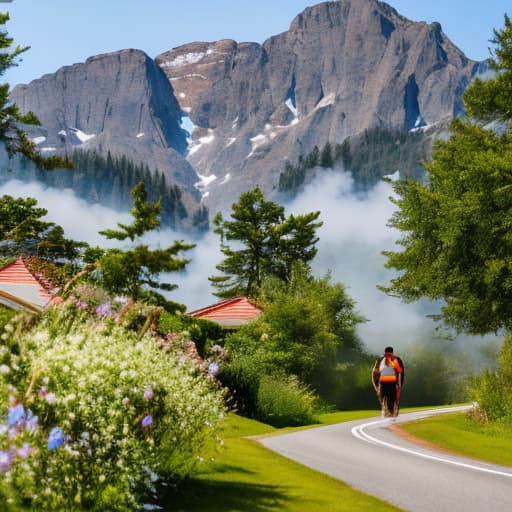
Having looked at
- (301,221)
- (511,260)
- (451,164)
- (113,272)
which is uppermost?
(301,221)

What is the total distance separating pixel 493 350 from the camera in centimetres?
5516

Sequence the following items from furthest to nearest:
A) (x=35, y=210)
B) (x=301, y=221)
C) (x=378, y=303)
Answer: (x=378, y=303) < (x=301, y=221) < (x=35, y=210)

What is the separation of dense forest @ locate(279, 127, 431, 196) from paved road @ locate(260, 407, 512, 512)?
147363 mm

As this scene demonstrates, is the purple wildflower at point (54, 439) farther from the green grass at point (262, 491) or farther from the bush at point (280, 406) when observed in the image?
the bush at point (280, 406)

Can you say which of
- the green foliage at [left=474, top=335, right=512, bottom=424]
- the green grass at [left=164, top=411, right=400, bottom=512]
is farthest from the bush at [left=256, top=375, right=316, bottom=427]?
the green grass at [left=164, top=411, right=400, bottom=512]

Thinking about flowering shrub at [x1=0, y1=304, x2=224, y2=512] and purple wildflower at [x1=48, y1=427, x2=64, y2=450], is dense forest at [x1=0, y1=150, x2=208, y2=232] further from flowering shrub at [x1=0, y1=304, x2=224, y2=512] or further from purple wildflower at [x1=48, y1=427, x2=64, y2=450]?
purple wildflower at [x1=48, y1=427, x2=64, y2=450]

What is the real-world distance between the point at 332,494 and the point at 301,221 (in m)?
59.2

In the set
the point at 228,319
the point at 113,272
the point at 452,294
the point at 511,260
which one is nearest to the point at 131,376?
the point at 113,272

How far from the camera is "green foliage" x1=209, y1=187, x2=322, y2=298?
217 ft

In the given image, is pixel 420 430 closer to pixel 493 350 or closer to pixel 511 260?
pixel 511 260

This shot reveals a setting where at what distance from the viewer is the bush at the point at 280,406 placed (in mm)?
29750

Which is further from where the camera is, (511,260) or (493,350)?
(493,350)

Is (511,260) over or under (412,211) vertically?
under

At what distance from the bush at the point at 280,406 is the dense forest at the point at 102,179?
468 ft
